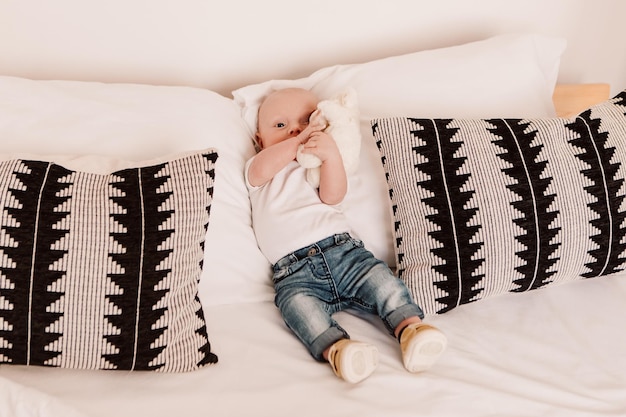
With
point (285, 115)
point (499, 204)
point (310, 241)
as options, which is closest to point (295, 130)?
point (285, 115)

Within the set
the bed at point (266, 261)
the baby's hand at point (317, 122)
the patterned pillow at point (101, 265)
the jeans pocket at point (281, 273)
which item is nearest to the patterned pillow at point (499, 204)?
the bed at point (266, 261)

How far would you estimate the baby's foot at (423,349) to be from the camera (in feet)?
3.23

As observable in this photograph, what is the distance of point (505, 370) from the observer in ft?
3.29

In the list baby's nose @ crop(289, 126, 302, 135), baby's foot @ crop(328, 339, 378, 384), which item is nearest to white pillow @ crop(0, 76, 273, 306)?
baby's nose @ crop(289, 126, 302, 135)

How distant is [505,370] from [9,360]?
845 mm

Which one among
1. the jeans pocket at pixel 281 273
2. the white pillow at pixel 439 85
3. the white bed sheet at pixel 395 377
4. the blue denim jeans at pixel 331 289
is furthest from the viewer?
the white pillow at pixel 439 85

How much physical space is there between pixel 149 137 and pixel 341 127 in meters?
0.40

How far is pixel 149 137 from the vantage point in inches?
46.6

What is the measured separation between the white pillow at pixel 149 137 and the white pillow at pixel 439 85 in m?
0.17

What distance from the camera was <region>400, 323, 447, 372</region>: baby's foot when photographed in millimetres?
985

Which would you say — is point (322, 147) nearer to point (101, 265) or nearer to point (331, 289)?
point (331, 289)

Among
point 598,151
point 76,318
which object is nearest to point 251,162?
point 76,318

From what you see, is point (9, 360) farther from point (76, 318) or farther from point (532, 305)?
point (532, 305)

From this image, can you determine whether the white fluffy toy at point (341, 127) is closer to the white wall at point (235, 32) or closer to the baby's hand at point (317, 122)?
the baby's hand at point (317, 122)
